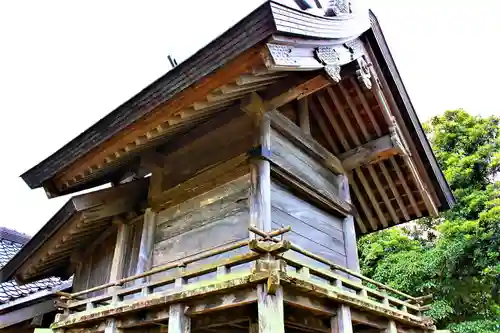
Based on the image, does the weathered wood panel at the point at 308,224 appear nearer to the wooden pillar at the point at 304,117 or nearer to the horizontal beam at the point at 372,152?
the horizontal beam at the point at 372,152

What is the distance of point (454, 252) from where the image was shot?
12375 millimetres

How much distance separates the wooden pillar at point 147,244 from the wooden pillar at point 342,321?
3.00m

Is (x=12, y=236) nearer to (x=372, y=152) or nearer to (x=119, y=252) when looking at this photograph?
(x=119, y=252)

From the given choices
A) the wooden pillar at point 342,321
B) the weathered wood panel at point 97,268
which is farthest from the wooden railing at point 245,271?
the weathered wood panel at point 97,268

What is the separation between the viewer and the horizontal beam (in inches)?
288

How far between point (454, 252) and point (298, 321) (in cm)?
940

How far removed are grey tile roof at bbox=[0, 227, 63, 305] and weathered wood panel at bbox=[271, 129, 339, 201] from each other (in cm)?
795

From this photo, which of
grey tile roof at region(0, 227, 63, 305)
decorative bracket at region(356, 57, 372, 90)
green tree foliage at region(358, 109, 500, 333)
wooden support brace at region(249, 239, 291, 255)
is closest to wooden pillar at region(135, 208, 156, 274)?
wooden support brace at region(249, 239, 291, 255)

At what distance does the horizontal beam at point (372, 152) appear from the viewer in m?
7.31

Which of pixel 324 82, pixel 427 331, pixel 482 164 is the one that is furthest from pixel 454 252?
pixel 324 82

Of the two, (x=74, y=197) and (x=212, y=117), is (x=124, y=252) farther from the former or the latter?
(x=212, y=117)

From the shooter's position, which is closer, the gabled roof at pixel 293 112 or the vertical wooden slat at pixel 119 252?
the gabled roof at pixel 293 112

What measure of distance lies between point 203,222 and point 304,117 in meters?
2.68

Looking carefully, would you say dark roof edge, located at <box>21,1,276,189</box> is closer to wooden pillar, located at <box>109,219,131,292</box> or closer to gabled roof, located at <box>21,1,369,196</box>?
gabled roof, located at <box>21,1,369,196</box>
